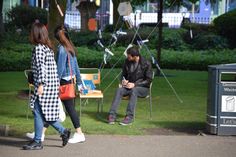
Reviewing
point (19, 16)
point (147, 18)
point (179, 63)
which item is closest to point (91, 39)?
point (179, 63)

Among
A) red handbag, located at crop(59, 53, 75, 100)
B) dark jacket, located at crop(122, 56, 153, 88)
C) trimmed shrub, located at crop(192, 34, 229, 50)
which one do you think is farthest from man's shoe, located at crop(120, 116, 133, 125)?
trimmed shrub, located at crop(192, 34, 229, 50)

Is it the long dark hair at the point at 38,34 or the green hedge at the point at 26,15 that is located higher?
the green hedge at the point at 26,15

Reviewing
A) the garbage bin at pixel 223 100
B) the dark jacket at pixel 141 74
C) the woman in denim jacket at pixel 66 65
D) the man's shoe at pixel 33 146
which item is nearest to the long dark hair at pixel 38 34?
the woman in denim jacket at pixel 66 65

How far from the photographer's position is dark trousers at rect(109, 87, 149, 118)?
10.4 m

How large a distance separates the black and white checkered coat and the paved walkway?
564mm

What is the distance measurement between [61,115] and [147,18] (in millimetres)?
40574

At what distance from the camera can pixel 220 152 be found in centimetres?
835

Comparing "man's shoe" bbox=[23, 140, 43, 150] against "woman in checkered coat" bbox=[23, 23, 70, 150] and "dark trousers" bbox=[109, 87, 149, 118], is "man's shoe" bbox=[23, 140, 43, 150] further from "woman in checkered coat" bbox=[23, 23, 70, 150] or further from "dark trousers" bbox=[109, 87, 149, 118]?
"dark trousers" bbox=[109, 87, 149, 118]

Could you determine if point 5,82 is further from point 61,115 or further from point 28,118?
point 61,115

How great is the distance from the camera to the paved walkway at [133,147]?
817cm

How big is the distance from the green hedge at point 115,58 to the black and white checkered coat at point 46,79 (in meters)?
13.0

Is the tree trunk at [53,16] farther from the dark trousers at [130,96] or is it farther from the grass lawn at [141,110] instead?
the dark trousers at [130,96]

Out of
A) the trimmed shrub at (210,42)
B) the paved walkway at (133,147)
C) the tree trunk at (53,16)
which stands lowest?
the paved walkway at (133,147)

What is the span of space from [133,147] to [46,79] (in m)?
Answer: 1.64
